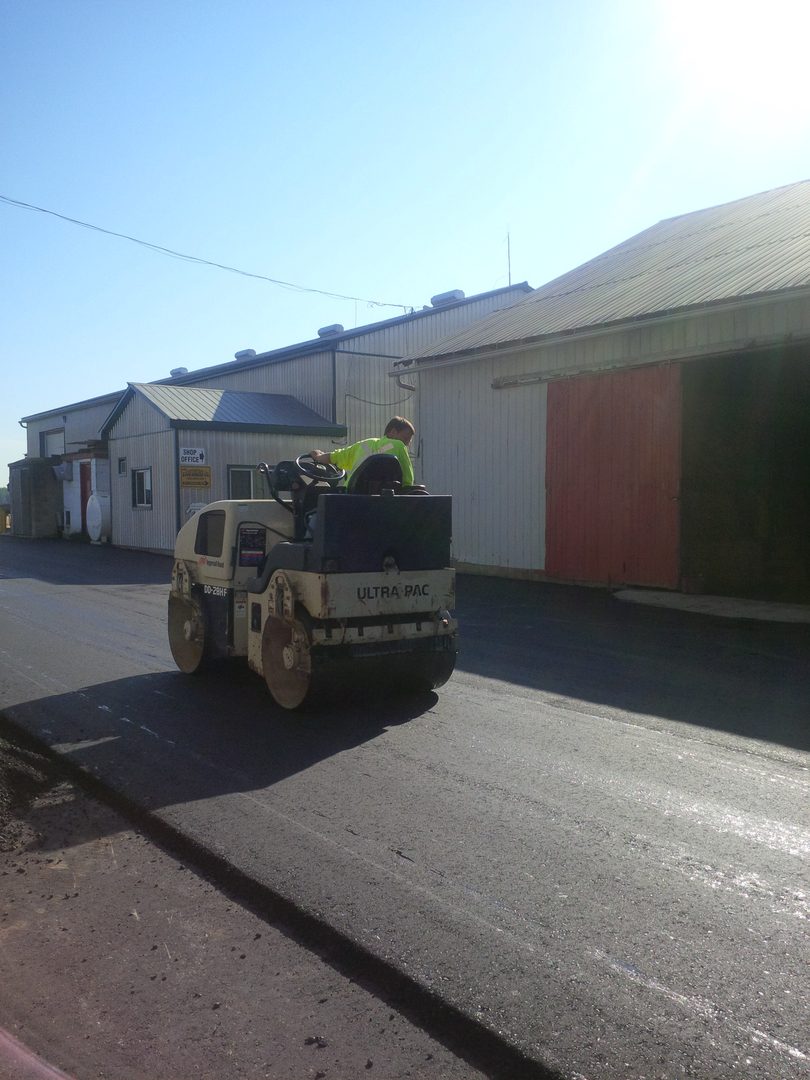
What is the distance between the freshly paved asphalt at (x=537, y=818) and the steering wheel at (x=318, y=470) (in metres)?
1.83

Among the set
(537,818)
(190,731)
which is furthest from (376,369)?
(537,818)

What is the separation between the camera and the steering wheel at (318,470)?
24.6 feet

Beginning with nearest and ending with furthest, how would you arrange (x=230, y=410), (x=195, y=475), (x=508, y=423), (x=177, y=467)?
(x=508, y=423) < (x=177, y=467) < (x=195, y=475) < (x=230, y=410)

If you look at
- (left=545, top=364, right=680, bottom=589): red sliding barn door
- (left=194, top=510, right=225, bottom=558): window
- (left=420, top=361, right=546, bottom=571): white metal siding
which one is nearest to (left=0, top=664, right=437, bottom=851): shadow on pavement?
(left=194, top=510, right=225, bottom=558): window

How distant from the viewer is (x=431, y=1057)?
2982 millimetres

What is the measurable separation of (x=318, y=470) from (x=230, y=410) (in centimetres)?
1973

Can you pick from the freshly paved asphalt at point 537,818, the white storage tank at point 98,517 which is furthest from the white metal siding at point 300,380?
the freshly paved asphalt at point 537,818

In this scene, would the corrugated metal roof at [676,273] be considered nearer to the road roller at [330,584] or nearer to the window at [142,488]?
the road roller at [330,584]

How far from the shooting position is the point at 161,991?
11.2 feet

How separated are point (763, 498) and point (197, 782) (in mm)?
13095

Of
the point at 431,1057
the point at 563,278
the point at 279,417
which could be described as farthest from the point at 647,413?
the point at 279,417

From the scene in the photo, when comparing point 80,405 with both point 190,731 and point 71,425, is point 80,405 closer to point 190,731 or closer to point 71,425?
point 71,425

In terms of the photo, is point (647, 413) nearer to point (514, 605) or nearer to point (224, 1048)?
point (514, 605)

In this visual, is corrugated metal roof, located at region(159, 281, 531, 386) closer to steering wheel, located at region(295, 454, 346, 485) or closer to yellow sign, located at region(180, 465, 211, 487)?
yellow sign, located at region(180, 465, 211, 487)
